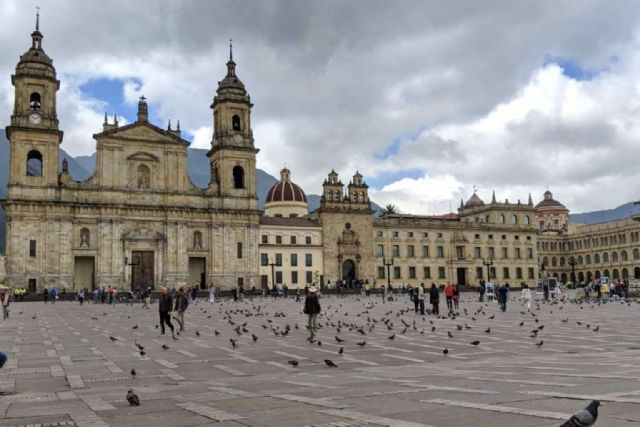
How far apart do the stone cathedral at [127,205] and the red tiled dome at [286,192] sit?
61.9 feet

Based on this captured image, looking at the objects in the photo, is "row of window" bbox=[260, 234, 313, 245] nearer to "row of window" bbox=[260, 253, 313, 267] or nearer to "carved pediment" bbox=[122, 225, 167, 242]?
"row of window" bbox=[260, 253, 313, 267]

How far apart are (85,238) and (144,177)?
8.51m

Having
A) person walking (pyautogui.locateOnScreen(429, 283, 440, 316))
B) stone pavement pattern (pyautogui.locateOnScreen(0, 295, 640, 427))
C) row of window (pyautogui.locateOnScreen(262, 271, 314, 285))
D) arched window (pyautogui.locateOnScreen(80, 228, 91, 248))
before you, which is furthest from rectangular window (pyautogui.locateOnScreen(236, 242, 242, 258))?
stone pavement pattern (pyautogui.locateOnScreen(0, 295, 640, 427))

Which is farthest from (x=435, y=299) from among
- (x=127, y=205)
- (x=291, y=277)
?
(x=291, y=277)

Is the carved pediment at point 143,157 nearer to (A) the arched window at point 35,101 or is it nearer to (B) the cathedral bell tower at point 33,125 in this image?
(B) the cathedral bell tower at point 33,125

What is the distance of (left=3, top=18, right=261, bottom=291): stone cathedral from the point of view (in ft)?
194

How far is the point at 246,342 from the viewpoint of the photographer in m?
17.4

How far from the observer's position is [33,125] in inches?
2371

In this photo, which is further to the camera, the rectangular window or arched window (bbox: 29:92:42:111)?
the rectangular window

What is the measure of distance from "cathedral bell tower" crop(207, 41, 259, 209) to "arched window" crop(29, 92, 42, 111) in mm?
17993

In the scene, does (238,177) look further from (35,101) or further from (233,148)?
(35,101)

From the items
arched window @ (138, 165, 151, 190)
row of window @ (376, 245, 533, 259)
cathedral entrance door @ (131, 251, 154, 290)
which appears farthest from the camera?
row of window @ (376, 245, 533, 259)

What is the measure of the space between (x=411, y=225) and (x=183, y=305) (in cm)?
6417

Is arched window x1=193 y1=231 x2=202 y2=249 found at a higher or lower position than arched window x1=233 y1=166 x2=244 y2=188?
lower
